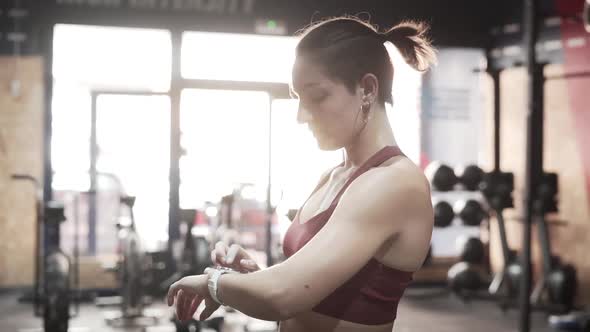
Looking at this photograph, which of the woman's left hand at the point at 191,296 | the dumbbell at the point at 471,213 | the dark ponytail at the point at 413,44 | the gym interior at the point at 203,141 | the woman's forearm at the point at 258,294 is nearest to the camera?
the woman's forearm at the point at 258,294

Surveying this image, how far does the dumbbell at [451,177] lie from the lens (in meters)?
6.17

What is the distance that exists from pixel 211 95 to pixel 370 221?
578 cm

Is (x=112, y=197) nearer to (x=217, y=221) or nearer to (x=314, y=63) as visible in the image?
(x=217, y=221)

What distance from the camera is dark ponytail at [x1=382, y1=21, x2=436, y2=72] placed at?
48.3 inches

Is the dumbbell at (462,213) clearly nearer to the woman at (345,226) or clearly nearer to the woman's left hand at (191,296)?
the woman at (345,226)

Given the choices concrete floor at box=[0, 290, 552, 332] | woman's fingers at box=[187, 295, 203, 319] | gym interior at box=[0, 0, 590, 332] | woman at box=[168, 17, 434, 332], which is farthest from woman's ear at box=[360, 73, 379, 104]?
gym interior at box=[0, 0, 590, 332]

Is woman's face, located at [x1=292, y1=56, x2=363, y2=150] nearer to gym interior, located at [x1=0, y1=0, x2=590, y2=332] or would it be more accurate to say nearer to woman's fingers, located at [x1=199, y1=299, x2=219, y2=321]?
woman's fingers, located at [x1=199, y1=299, x2=219, y2=321]

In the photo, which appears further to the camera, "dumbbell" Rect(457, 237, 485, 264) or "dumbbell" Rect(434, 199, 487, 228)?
"dumbbell" Rect(457, 237, 485, 264)

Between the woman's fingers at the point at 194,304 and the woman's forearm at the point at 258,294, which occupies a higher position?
the woman's forearm at the point at 258,294

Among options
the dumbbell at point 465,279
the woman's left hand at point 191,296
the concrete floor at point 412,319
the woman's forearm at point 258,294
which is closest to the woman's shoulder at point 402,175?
the woman's forearm at point 258,294

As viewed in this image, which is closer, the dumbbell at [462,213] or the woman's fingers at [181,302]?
the woman's fingers at [181,302]

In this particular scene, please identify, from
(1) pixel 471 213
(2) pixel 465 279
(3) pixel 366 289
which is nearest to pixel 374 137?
(3) pixel 366 289

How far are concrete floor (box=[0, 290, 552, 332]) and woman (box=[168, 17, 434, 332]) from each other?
3.88 m

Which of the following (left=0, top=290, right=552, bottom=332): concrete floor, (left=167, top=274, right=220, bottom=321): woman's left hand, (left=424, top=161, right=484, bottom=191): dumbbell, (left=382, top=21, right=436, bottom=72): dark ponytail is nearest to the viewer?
(left=167, top=274, right=220, bottom=321): woman's left hand
